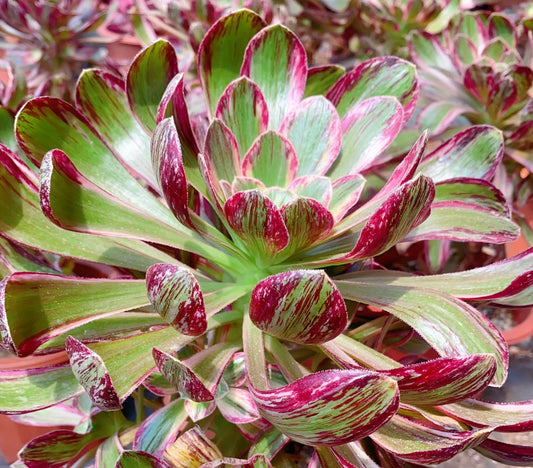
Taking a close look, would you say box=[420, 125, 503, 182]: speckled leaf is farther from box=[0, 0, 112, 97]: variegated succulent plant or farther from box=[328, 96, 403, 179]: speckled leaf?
box=[0, 0, 112, 97]: variegated succulent plant

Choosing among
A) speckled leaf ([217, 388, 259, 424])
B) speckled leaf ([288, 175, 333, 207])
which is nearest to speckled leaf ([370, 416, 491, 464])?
speckled leaf ([217, 388, 259, 424])

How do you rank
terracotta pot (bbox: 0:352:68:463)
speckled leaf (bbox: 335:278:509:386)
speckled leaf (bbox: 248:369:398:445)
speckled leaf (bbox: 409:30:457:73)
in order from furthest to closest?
speckled leaf (bbox: 409:30:457:73) < terracotta pot (bbox: 0:352:68:463) < speckled leaf (bbox: 335:278:509:386) < speckled leaf (bbox: 248:369:398:445)

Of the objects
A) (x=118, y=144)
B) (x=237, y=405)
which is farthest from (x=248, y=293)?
(x=118, y=144)

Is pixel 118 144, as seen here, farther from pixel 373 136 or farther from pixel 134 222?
pixel 373 136

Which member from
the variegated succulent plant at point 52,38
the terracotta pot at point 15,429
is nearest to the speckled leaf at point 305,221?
the terracotta pot at point 15,429

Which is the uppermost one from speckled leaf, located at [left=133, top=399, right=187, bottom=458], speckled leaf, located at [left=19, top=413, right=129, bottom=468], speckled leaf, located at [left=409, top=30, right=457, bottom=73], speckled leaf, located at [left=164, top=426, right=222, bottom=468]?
speckled leaf, located at [left=409, top=30, right=457, bottom=73]

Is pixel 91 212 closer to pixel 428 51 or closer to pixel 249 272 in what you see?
pixel 249 272

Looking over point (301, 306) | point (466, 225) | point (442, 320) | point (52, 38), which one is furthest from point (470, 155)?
point (52, 38)
